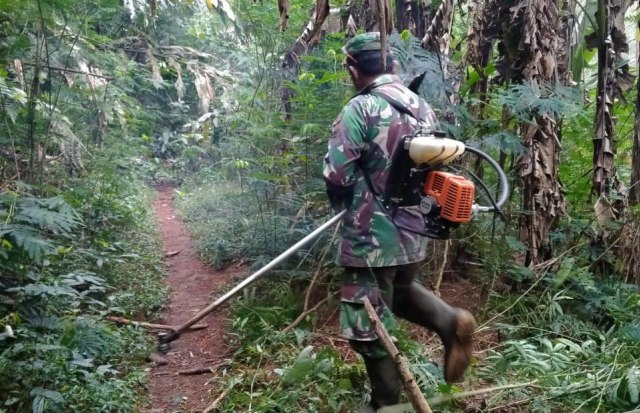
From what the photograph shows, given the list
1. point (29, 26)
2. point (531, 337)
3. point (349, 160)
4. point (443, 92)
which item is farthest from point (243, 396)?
point (29, 26)

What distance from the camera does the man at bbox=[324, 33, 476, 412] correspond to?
310 centimetres

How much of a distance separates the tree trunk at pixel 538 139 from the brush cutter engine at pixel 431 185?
72.1 inches

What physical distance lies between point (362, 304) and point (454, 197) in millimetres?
801

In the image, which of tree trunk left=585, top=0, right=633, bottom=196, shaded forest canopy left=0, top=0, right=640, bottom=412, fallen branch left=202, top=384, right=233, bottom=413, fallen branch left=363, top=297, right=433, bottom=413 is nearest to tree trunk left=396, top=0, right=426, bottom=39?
shaded forest canopy left=0, top=0, right=640, bottom=412

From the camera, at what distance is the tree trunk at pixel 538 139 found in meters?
4.72

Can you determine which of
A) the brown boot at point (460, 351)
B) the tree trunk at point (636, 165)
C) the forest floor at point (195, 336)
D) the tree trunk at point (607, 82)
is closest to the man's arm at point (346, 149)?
the brown boot at point (460, 351)

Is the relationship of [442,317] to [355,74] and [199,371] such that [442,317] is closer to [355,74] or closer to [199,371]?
[355,74]

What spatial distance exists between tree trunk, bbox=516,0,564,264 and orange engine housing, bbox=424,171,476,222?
2055mm

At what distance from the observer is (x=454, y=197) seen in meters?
2.92

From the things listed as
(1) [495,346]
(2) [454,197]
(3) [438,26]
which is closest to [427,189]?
(2) [454,197]

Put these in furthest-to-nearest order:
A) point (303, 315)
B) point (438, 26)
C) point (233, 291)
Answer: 1. point (438, 26)
2. point (303, 315)
3. point (233, 291)

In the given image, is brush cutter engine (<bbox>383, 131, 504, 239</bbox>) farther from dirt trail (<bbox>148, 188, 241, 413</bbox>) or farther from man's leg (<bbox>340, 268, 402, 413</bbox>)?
dirt trail (<bbox>148, 188, 241, 413</bbox>)

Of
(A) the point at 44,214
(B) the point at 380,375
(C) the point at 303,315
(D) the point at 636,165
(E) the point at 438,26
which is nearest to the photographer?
(B) the point at 380,375

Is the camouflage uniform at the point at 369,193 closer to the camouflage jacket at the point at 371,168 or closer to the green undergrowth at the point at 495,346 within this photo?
the camouflage jacket at the point at 371,168
